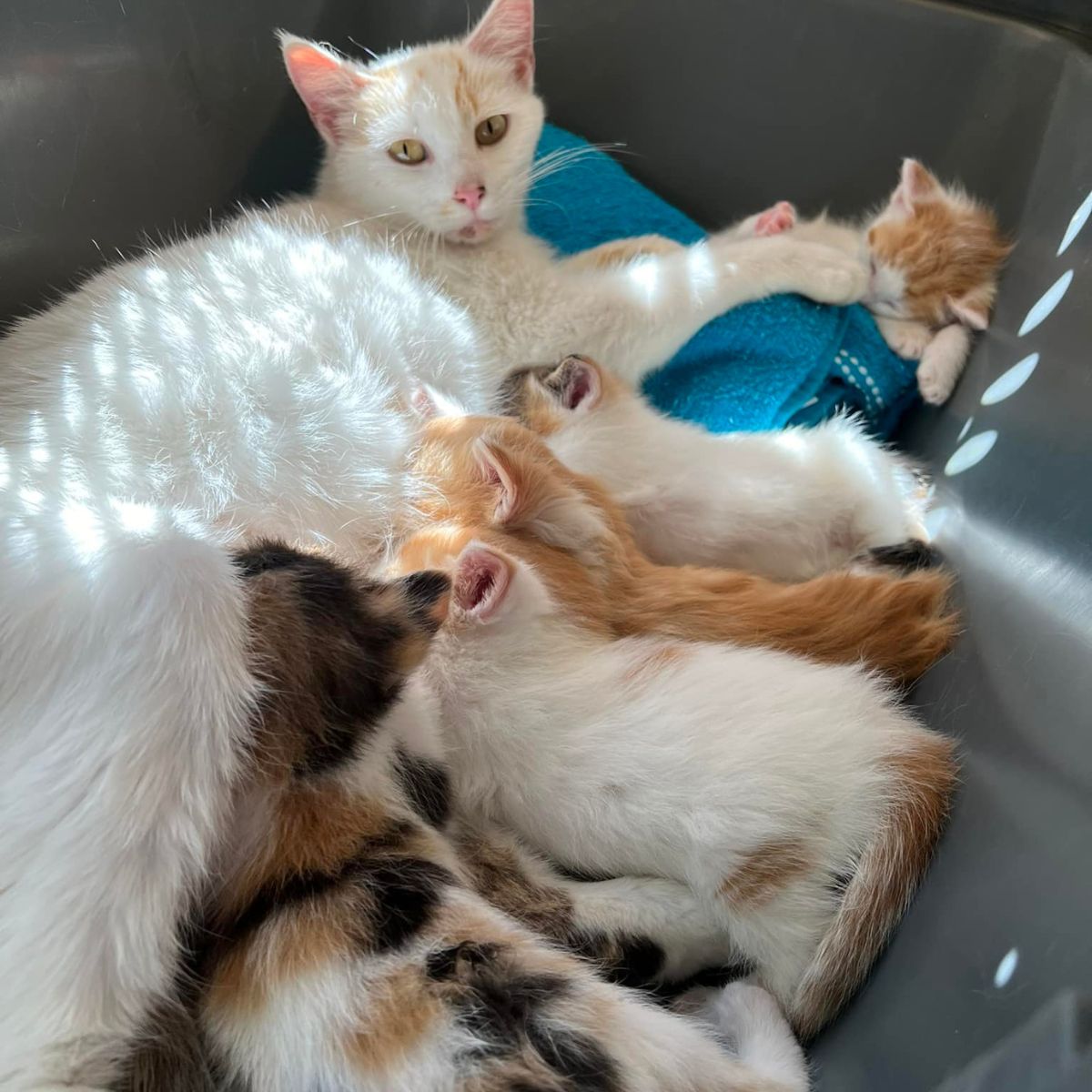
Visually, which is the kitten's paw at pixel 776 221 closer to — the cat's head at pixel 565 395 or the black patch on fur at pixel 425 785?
the cat's head at pixel 565 395

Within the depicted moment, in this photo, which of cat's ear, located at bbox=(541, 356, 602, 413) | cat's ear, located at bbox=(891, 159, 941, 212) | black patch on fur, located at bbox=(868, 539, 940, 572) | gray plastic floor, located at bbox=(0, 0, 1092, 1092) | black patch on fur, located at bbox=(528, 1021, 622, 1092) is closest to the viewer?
black patch on fur, located at bbox=(528, 1021, 622, 1092)

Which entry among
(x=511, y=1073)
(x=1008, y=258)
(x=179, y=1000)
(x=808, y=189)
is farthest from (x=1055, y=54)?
(x=179, y=1000)

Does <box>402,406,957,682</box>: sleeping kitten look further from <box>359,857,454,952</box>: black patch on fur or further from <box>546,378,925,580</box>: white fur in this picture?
<box>359,857,454,952</box>: black patch on fur

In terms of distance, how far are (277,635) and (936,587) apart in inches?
31.6

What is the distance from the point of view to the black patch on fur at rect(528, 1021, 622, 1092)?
750 mm

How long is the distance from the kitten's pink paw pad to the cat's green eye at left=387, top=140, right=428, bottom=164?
0.62m

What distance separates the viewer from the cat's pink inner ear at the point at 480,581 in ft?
3.37

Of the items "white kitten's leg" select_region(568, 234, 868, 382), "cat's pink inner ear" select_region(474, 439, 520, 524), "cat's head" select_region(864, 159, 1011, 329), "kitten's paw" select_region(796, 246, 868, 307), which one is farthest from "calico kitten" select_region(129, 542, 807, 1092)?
"cat's head" select_region(864, 159, 1011, 329)

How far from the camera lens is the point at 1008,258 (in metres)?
1.53

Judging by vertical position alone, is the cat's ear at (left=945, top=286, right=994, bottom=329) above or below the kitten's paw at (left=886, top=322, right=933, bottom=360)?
above

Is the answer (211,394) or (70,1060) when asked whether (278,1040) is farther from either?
(211,394)

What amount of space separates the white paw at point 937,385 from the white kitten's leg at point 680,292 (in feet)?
0.70

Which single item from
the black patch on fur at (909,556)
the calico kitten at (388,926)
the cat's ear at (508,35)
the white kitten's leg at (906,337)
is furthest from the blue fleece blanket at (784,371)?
the calico kitten at (388,926)

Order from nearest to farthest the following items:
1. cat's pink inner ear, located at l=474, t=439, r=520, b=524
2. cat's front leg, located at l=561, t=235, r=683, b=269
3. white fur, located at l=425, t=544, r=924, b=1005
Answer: white fur, located at l=425, t=544, r=924, b=1005 → cat's pink inner ear, located at l=474, t=439, r=520, b=524 → cat's front leg, located at l=561, t=235, r=683, b=269
